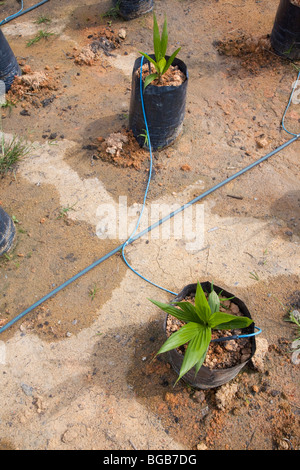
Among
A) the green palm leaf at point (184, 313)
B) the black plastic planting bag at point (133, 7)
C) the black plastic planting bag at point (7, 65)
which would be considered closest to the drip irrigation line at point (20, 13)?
the black plastic planting bag at point (133, 7)

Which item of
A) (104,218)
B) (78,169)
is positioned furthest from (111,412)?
(78,169)

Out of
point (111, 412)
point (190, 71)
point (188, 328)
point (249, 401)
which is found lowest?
point (111, 412)

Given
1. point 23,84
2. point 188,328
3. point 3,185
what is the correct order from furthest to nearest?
point 23,84 → point 3,185 → point 188,328

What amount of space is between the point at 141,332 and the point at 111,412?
1.61ft

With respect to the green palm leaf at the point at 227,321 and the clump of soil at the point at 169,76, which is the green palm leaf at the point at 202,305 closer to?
the green palm leaf at the point at 227,321

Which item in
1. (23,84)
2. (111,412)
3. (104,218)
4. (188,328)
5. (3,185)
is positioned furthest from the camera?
(23,84)

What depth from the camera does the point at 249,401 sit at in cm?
197

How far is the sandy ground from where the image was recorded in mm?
1942

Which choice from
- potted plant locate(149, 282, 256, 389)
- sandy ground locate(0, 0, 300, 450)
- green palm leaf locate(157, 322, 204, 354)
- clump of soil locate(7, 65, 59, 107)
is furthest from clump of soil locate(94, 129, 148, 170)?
green palm leaf locate(157, 322, 204, 354)

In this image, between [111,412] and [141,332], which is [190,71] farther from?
[111,412]

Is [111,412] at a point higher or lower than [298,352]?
lower

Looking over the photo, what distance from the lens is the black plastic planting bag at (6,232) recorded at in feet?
8.09

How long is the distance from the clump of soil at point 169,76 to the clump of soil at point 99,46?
1.31 meters

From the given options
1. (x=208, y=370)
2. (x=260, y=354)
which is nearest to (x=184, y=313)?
(x=208, y=370)
